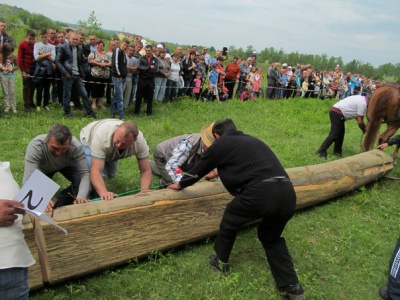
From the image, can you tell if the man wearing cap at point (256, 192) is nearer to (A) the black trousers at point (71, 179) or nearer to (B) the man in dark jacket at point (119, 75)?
(A) the black trousers at point (71, 179)

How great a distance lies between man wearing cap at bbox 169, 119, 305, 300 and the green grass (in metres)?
0.29

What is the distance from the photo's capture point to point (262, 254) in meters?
3.76

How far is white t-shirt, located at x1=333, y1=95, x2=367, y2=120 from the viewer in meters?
6.65

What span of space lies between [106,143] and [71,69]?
Answer: 4361 mm

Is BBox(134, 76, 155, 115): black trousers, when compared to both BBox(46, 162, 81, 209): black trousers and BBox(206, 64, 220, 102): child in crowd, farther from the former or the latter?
BBox(46, 162, 81, 209): black trousers

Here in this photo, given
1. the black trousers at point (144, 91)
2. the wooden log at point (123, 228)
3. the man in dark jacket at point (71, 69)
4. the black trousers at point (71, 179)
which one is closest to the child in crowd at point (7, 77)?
the man in dark jacket at point (71, 69)

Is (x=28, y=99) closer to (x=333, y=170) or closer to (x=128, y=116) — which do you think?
(x=128, y=116)

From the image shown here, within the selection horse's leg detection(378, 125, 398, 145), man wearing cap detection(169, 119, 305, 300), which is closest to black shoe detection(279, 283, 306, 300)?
man wearing cap detection(169, 119, 305, 300)

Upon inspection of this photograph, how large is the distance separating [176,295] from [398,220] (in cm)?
354

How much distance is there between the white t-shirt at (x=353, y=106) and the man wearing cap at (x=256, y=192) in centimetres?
437

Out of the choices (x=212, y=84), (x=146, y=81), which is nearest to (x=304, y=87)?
(x=212, y=84)

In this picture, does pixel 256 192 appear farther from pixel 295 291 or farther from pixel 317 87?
pixel 317 87

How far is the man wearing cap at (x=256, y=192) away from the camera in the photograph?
9.66 ft

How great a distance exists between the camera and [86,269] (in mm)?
2980
